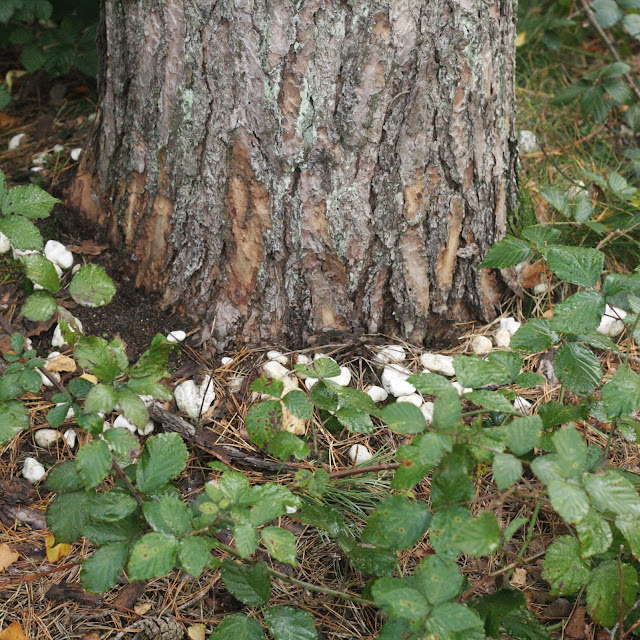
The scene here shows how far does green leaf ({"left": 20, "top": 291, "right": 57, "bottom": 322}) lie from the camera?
4.32 feet

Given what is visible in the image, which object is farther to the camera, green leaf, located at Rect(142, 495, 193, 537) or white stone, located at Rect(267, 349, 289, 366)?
white stone, located at Rect(267, 349, 289, 366)

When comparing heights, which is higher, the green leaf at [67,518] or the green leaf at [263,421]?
the green leaf at [263,421]

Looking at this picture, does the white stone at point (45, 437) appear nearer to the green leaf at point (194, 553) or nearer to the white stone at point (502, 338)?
the green leaf at point (194, 553)

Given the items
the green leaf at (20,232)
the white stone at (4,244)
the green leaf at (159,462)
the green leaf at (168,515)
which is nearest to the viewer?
the green leaf at (168,515)

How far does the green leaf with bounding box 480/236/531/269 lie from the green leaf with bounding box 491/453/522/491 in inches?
29.6

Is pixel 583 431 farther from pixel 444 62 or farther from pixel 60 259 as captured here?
pixel 60 259

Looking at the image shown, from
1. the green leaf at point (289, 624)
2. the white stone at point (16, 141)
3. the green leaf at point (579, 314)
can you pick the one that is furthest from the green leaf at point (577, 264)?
the white stone at point (16, 141)

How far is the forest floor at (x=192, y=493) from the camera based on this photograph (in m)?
1.55

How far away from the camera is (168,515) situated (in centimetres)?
120

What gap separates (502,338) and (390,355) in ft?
1.21

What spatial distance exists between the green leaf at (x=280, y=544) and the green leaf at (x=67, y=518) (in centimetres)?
40

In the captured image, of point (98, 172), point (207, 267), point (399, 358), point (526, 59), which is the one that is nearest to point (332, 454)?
point (399, 358)

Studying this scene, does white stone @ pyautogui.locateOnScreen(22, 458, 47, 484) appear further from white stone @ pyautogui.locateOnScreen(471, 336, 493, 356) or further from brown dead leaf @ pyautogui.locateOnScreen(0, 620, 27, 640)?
white stone @ pyautogui.locateOnScreen(471, 336, 493, 356)

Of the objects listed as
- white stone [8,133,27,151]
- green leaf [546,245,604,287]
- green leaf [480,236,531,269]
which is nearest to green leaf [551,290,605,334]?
green leaf [546,245,604,287]
